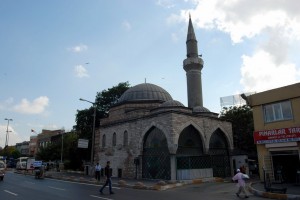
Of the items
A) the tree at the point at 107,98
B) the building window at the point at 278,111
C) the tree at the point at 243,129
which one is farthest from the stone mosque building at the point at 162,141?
the tree at the point at 107,98

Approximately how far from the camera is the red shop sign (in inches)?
607

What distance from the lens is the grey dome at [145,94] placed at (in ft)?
104

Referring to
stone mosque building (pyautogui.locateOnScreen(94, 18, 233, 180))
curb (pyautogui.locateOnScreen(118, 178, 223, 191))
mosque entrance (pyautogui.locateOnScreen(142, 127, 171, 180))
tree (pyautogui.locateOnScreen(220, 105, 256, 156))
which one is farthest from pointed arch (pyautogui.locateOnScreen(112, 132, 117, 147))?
tree (pyautogui.locateOnScreen(220, 105, 256, 156))

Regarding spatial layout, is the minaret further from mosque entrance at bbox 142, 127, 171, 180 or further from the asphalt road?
the asphalt road

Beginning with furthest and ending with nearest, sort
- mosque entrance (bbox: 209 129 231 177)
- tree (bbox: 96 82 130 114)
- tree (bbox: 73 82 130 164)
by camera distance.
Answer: tree (bbox: 96 82 130 114) → tree (bbox: 73 82 130 164) → mosque entrance (bbox: 209 129 231 177)

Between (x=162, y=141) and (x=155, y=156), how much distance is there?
1526 mm

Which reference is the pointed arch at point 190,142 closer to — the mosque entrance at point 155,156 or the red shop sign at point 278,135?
the mosque entrance at point 155,156

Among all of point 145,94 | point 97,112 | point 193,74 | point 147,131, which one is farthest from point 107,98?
point 147,131

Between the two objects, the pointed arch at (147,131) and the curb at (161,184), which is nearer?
the curb at (161,184)

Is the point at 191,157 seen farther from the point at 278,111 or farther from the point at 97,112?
the point at 97,112

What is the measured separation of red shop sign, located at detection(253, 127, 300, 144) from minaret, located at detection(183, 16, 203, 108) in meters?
15.3

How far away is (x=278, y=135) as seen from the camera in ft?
53.3

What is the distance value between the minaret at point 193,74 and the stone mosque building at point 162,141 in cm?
351

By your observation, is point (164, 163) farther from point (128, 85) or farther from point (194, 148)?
point (128, 85)
